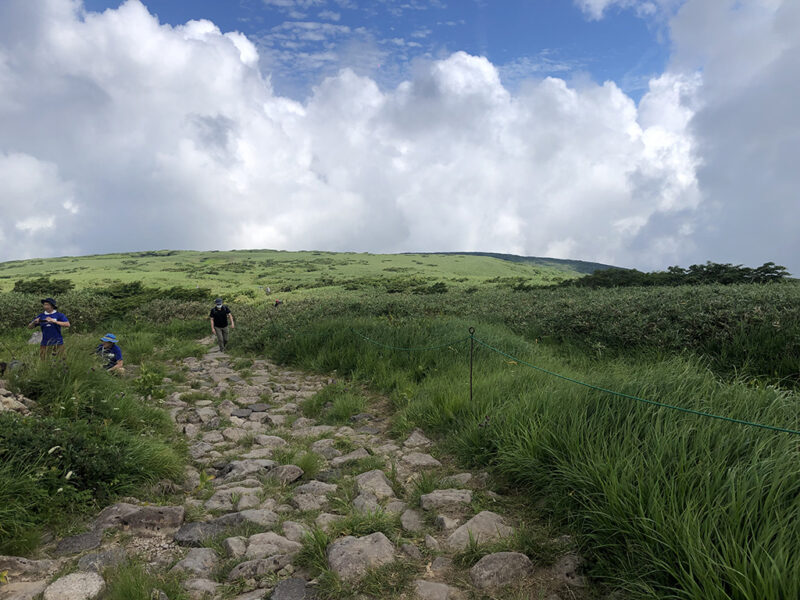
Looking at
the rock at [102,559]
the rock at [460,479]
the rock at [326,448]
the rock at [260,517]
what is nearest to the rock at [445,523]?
the rock at [460,479]

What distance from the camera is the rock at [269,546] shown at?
3.67m

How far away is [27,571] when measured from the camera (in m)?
3.38

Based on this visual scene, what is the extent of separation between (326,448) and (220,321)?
10.6 m

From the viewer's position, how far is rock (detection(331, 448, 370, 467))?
5.73m

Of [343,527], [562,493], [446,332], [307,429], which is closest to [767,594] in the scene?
[562,493]

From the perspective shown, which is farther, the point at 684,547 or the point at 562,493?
the point at 562,493

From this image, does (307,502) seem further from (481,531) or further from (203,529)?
(481,531)

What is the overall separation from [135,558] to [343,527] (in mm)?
1703

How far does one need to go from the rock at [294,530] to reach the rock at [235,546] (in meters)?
0.37

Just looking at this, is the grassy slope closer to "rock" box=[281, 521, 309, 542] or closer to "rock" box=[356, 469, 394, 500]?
"rock" box=[356, 469, 394, 500]

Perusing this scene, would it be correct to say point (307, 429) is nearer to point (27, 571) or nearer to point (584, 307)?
point (27, 571)

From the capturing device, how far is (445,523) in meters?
4.00

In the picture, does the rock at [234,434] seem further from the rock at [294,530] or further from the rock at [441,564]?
the rock at [441,564]

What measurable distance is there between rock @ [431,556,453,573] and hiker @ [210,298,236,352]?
534 inches
